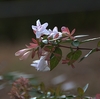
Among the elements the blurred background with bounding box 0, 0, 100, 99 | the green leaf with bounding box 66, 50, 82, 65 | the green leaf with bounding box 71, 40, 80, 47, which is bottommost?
the green leaf with bounding box 66, 50, 82, 65

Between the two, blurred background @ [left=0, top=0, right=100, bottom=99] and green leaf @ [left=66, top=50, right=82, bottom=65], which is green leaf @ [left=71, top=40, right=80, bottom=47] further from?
blurred background @ [left=0, top=0, right=100, bottom=99]

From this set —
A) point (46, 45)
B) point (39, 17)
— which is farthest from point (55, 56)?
point (39, 17)

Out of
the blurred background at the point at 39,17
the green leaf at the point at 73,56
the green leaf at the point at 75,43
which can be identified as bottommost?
the green leaf at the point at 73,56

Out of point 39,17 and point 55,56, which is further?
point 39,17

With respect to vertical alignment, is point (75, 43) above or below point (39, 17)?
below

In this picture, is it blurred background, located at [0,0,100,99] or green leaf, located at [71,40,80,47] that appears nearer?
green leaf, located at [71,40,80,47]

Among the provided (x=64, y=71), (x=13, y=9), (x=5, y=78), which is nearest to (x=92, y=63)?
(x=64, y=71)

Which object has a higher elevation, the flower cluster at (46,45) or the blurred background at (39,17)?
the blurred background at (39,17)

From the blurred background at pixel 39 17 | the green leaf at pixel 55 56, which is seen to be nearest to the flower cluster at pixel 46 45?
the green leaf at pixel 55 56

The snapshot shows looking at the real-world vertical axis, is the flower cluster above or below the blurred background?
below

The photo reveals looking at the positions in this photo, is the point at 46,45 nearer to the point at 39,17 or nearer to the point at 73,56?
the point at 73,56

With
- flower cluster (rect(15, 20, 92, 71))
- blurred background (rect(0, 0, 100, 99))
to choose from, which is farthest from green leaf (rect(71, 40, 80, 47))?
blurred background (rect(0, 0, 100, 99))

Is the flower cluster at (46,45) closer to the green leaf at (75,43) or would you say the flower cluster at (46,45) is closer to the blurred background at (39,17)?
the green leaf at (75,43)
